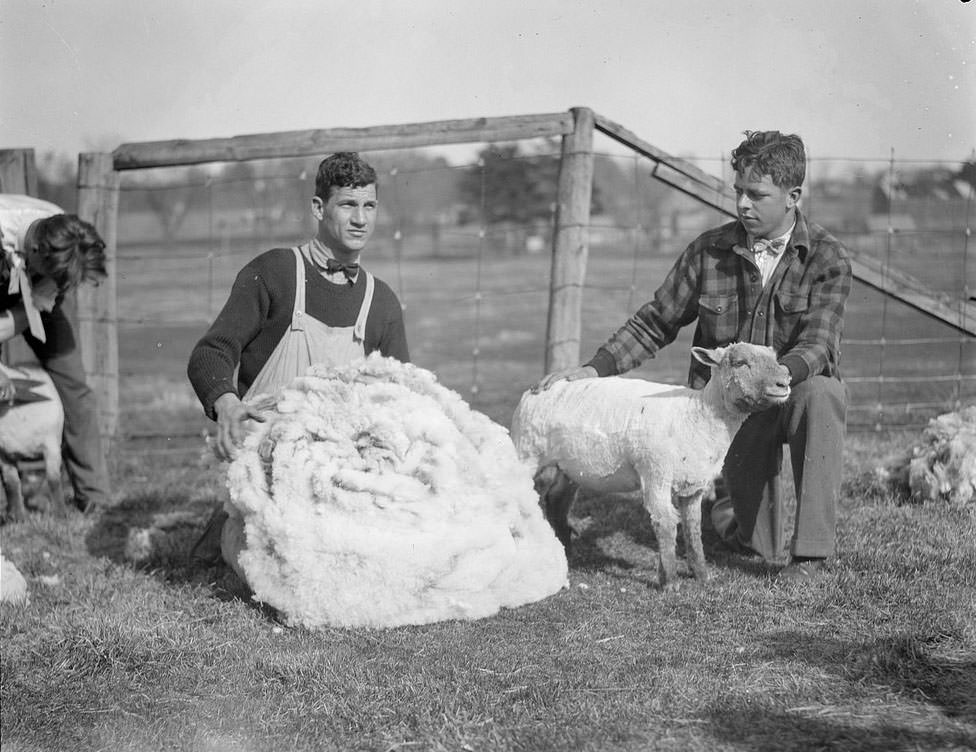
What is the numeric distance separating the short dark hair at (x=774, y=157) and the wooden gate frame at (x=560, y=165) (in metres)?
1.94

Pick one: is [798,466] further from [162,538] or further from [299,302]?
[162,538]

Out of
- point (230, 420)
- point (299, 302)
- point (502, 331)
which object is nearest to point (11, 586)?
point (230, 420)

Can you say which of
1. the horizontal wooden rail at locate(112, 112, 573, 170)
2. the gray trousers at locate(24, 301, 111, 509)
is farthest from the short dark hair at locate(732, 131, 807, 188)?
the gray trousers at locate(24, 301, 111, 509)

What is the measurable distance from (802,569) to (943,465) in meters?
1.59

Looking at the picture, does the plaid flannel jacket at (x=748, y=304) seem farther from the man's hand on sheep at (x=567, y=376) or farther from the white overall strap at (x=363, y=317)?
the white overall strap at (x=363, y=317)

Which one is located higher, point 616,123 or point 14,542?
point 616,123

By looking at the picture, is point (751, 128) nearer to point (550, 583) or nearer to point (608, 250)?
point (550, 583)

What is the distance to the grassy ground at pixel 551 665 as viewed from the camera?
3.61m

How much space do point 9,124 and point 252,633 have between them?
387cm

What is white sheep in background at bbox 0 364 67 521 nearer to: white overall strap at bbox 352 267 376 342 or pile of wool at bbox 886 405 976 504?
white overall strap at bbox 352 267 376 342

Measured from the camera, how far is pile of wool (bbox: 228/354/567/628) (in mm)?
4473

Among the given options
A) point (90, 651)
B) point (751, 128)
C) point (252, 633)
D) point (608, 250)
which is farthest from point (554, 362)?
point (608, 250)

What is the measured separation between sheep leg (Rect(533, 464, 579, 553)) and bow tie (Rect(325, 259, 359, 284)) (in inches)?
51.8

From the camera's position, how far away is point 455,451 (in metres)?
4.80
